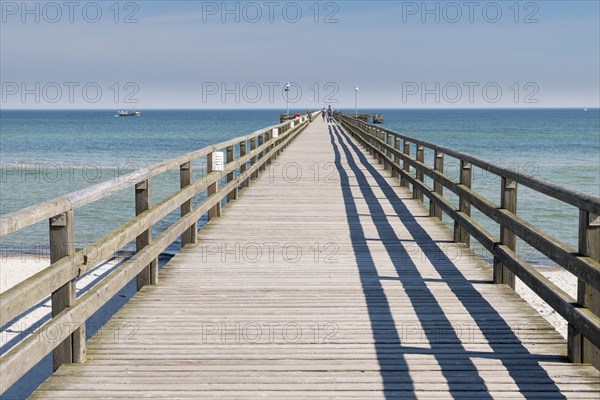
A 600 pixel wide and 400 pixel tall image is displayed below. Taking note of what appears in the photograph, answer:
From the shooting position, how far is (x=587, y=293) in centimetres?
470

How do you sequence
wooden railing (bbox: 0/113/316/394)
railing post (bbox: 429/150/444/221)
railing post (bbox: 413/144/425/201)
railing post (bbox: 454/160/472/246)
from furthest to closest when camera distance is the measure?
railing post (bbox: 413/144/425/201)
railing post (bbox: 429/150/444/221)
railing post (bbox: 454/160/472/246)
wooden railing (bbox: 0/113/316/394)

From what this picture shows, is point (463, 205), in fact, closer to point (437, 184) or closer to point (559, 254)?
point (437, 184)

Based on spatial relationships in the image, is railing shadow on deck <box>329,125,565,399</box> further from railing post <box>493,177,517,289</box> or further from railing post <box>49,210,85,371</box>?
railing post <box>49,210,85,371</box>

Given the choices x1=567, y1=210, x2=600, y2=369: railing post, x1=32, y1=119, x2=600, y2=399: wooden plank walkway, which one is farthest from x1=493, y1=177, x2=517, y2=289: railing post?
x1=567, y1=210, x2=600, y2=369: railing post

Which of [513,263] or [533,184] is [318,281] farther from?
[533,184]

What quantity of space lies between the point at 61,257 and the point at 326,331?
205 centimetres

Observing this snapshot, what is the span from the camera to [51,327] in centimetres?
431

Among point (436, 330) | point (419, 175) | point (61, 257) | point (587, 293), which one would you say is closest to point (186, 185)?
point (436, 330)

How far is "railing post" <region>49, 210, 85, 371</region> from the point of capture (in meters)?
4.46

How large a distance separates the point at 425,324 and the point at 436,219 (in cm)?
578

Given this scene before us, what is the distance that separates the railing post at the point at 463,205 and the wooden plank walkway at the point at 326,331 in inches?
8.5

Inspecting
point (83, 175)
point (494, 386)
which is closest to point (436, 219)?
point (494, 386)

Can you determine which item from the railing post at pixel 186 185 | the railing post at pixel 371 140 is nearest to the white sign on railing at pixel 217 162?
the railing post at pixel 186 185

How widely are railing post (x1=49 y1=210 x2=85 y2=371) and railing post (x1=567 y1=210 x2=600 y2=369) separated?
3062 millimetres
